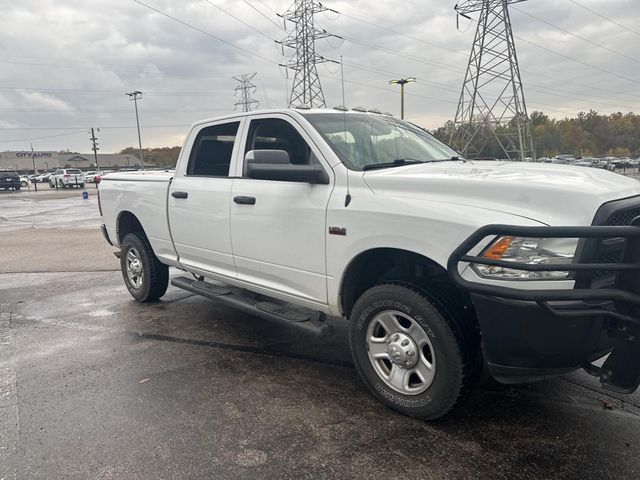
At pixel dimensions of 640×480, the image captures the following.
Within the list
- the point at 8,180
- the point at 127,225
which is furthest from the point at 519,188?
the point at 8,180

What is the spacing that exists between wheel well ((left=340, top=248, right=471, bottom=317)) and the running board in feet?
1.06

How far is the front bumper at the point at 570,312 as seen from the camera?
93.3 inches

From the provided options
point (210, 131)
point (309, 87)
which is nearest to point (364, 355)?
point (210, 131)

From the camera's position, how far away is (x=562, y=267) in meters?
2.34

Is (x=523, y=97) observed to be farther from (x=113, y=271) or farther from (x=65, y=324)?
→ (x=65, y=324)

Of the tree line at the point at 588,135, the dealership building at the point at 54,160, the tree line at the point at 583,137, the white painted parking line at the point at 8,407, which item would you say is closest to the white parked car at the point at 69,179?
the tree line at the point at 583,137

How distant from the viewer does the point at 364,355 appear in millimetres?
3410

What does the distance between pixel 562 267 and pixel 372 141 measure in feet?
6.49

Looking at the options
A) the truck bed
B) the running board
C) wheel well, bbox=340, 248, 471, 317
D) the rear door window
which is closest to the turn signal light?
wheel well, bbox=340, 248, 471, 317

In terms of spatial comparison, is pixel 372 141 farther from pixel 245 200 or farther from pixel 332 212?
pixel 245 200

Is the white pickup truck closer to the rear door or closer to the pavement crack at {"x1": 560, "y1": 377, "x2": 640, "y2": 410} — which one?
the rear door

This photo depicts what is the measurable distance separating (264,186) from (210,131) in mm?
1383

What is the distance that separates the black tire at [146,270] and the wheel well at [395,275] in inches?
120

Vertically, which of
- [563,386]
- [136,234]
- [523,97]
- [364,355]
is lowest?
[563,386]
